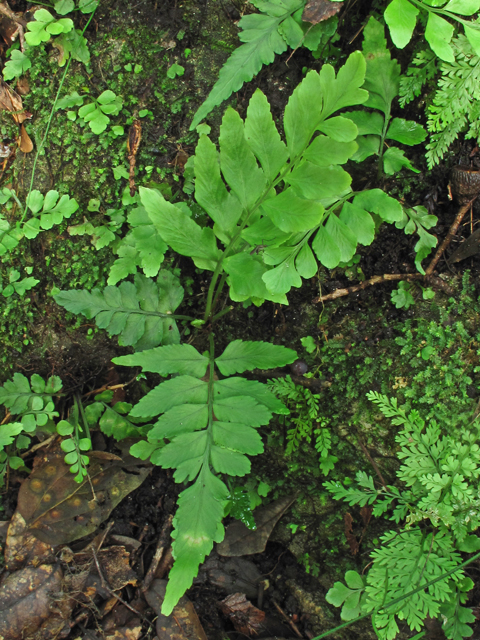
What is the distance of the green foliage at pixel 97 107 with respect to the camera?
2.88 meters

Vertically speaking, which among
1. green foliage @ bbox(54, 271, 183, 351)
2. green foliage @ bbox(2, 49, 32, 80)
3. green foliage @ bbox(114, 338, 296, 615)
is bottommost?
green foliage @ bbox(114, 338, 296, 615)

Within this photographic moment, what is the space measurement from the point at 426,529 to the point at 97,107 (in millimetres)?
3322

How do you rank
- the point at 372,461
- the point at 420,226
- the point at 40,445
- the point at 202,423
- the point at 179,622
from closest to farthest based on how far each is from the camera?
the point at 202,423 < the point at 420,226 < the point at 372,461 < the point at 179,622 < the point at 40,445

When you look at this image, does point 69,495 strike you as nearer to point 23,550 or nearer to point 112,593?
point 23,550

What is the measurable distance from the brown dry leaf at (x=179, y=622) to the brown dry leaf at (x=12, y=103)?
3.32m

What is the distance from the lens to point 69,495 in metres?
3.00

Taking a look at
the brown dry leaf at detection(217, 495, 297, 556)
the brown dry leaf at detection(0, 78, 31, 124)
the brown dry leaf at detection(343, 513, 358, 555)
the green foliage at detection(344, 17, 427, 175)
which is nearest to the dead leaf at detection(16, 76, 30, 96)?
the brown dry leaf at detection(0, 78, 31, 124)

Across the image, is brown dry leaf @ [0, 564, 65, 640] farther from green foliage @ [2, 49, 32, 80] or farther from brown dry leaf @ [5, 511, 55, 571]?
green foliage @ [2, 49, 32, 80]

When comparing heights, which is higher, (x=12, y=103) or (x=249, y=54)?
(x=249, y=54)

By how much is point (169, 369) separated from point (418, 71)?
214 cm

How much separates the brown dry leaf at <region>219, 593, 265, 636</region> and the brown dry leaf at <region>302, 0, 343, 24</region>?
3.53 meters

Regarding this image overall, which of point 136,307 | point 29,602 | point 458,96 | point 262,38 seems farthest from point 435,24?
point 29,602

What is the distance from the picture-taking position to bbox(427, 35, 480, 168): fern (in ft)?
7.68

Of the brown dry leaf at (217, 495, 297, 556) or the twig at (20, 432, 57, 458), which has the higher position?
the twig at (20, 432, 57, 458)
